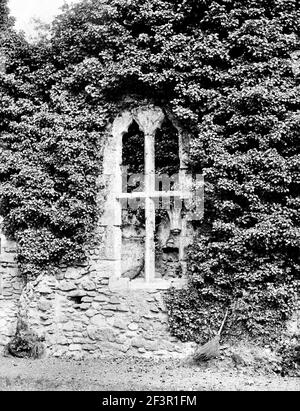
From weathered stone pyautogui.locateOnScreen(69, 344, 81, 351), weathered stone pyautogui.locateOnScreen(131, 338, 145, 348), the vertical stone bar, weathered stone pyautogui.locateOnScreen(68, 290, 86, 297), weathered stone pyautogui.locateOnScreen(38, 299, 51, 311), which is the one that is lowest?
weathered stone pyautogui.locateOnScreen(69, 344, 81, 351)

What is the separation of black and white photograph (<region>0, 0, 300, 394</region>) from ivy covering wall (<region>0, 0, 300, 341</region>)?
0.02m

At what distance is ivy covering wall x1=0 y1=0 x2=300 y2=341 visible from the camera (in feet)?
22.1

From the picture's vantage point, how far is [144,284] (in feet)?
24.7

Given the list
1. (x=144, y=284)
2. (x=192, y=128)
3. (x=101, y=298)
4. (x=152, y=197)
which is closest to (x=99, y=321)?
(x=101, y=298)

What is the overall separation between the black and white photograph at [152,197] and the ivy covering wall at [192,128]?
0.02 metres

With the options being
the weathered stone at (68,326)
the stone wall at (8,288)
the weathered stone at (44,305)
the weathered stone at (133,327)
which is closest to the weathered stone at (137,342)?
the weathered stone at (133,327)

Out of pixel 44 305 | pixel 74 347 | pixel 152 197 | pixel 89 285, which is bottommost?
pixel 74 347

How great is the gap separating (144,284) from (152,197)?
4.61ft

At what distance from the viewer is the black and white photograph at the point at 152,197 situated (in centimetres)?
670

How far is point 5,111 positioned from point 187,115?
313cm

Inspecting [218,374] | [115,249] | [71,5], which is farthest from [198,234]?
[71,5]

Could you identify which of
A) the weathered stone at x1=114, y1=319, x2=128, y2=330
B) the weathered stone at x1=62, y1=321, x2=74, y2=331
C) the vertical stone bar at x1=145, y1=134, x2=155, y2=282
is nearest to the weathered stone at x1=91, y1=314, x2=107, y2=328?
the weathered stone at x1=114, y1=319, x2=128, y2=330

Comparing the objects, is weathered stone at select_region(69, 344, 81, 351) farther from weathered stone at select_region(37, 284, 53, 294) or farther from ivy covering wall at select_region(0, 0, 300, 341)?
ivy covering wall at select_region(0, 0, 300, 341)

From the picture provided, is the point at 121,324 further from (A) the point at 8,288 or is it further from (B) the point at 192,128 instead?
(B) the point at 192,128
